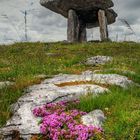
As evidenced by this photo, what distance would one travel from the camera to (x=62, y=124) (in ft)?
29.5

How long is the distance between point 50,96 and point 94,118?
1964 millimetres

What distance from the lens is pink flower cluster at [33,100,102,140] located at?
333 inches

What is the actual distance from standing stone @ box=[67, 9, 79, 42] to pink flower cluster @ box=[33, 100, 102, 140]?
85.0 ft

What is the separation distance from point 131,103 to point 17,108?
2.62 m

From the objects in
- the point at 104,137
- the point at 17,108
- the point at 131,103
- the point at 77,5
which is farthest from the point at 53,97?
the point at 77,5

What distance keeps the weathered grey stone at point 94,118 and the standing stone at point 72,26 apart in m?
26.4

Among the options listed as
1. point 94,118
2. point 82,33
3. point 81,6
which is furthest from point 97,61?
point 82,33

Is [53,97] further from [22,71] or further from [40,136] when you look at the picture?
[22,71]

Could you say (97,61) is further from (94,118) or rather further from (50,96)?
(94,118)

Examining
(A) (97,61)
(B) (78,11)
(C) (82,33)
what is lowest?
(C) (82,33)

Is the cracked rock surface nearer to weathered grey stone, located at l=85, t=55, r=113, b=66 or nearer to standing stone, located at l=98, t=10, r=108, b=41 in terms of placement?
weathered grey stone, located at l=85, t=55, r=113, b=66

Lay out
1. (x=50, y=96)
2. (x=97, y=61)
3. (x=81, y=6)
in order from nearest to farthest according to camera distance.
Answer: (x=50, y=96), (x=97, y=61), (x=81, y=6)

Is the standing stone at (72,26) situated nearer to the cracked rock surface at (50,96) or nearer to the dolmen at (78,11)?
the dolmen at (78,11)

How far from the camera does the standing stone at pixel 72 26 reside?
118 ft
